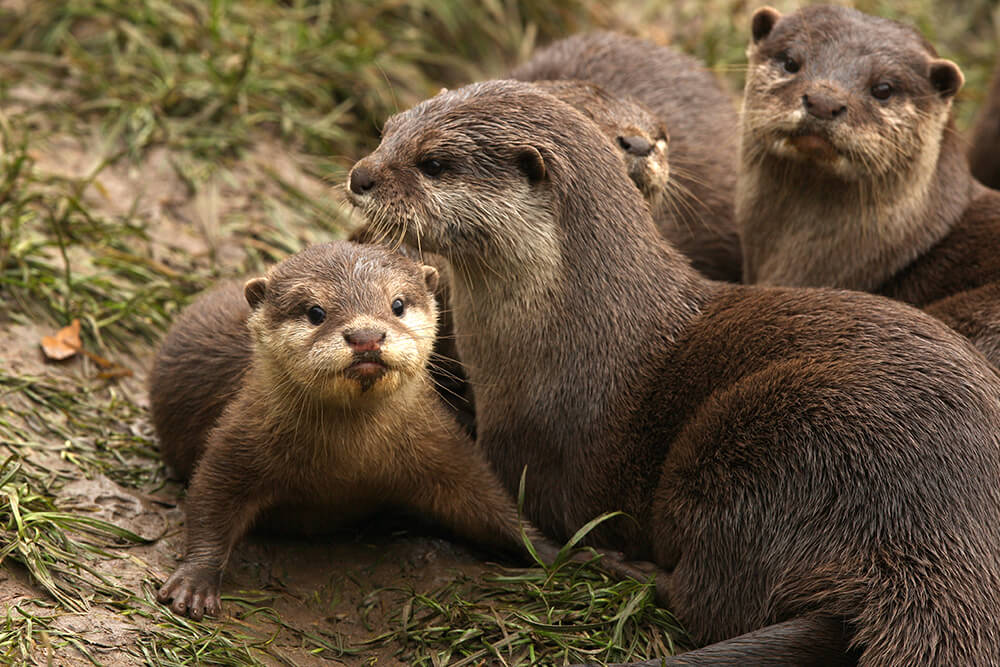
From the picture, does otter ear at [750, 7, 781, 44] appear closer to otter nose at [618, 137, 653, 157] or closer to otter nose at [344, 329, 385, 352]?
otter nose at [618, 137, 653, 157]

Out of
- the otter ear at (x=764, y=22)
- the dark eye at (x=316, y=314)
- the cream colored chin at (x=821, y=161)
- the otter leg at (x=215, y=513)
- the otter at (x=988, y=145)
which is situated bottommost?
the otter leg at (x=215, y=513)

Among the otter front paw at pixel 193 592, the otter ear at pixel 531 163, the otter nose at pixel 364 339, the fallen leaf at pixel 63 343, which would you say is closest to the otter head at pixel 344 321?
the otter nose at pixel 364 339

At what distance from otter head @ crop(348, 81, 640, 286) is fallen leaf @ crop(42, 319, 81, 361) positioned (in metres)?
1.39

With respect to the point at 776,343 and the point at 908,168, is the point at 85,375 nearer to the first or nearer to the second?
the point at 776,343

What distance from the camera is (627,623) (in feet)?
11.1

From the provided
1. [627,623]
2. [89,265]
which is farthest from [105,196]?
[627,623]

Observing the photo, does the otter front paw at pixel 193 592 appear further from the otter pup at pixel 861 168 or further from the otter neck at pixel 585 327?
the otter pup at pixel 861 168

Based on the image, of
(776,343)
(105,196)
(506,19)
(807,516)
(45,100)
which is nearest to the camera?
(807,516)

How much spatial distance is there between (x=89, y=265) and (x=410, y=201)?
1828 millimetres

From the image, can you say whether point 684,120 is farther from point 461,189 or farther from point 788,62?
point 461,189

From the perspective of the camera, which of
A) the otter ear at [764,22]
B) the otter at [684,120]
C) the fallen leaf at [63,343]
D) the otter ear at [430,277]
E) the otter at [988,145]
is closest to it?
the otter ear at [430,277]

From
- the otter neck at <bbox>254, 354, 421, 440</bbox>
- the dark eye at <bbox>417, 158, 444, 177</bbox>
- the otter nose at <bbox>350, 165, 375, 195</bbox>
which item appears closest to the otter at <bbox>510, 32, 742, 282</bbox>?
the dark eye at <bbox>417, 158, 444, 177</bbox>

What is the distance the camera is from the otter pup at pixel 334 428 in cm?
326

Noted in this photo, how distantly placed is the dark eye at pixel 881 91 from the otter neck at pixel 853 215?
249mm
